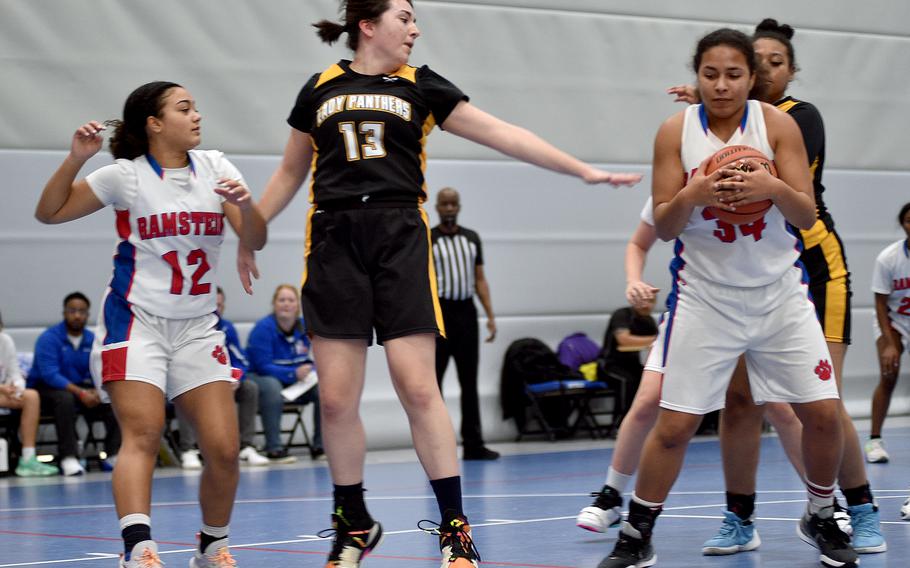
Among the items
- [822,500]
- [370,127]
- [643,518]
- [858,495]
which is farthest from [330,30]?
[858,495]

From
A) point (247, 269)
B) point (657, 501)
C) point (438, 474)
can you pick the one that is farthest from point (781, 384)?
point (247, 269)

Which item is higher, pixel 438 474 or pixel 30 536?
pixel 438 474

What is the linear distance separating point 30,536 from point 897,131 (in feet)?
33.5

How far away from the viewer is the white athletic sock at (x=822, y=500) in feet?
13.1

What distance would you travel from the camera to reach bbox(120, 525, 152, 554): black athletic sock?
3703 millimetres

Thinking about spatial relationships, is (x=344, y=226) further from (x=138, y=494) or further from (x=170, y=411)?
(x=170, y=411)

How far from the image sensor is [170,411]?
922 centimetres

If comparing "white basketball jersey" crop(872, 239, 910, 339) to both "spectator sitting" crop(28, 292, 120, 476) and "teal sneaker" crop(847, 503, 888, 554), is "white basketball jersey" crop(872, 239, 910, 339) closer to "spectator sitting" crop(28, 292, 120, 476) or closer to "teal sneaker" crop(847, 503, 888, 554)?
"teal sneaker" crop(847, 503, 888, 554)

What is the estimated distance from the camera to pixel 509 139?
3.88 metres

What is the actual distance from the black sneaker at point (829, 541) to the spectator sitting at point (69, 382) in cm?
609

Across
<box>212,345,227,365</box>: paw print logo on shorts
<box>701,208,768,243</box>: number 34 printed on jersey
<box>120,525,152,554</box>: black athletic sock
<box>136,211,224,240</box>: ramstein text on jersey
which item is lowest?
<box>120,525,152,554</box>: black athletic sock

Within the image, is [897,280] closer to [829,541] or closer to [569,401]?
[569,401]

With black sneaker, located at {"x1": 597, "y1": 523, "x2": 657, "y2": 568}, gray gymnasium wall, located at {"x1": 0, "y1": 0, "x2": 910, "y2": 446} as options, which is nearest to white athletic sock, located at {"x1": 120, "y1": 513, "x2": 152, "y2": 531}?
black sneaker, located at {"x1": 597, "y1": 523, "x2": 657, "y2": 568}

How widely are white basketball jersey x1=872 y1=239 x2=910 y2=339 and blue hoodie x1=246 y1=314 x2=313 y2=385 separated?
4262 mm
